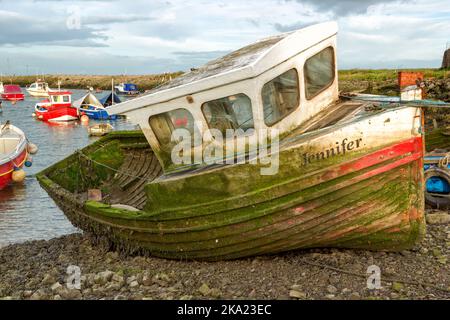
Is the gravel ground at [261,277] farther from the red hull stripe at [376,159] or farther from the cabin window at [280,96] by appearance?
the cabin window at [280,96]

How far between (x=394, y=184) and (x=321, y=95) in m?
2.04

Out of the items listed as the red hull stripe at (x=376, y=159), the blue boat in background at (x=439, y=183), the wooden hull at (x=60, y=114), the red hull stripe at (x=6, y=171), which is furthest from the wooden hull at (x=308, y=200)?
the wooden hull at (x=60, y=114)

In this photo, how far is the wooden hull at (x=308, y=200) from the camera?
23.8 feet

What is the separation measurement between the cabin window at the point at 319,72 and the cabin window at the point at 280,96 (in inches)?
12.7

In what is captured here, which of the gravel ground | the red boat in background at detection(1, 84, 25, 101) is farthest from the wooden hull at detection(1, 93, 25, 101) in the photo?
the gravel ground

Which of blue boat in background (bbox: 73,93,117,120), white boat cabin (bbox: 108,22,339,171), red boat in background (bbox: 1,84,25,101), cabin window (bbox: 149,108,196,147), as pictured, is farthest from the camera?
red boat in background (bbox: 1,84,25,101)

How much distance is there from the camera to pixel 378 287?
23.2 feet

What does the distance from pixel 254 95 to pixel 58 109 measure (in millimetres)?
44378

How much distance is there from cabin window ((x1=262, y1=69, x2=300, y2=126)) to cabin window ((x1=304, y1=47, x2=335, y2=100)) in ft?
1.06

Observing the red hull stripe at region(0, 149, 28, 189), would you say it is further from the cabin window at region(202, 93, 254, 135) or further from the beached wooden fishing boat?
the cabin window at region(202, 93, 254, 135)

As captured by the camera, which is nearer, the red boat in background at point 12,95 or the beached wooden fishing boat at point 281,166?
the beached wooden fishing boat at point 281,166

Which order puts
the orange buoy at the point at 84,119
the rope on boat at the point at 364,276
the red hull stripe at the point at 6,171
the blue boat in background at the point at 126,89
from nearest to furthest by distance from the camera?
the rope on boat at the point at 364,276 → the red hull stripe at the point at 6,171 → the orange buoy at the point at 84,119 → the blue boat in background at the point at 126,89

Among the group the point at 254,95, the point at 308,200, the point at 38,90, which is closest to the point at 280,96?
the point at 254,95

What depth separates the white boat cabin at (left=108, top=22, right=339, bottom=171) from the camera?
7.55 m
